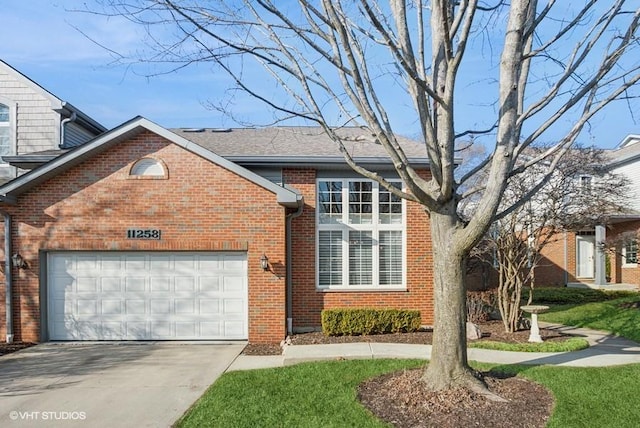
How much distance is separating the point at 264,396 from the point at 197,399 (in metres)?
0.93

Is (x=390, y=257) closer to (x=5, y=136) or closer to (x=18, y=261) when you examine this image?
(x=18, y=261)

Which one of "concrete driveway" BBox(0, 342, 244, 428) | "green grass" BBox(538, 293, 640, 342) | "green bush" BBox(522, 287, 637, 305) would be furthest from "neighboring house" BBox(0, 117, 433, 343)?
"green bush" BBox(522, 287, 637, 305)

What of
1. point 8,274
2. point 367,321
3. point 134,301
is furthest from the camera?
point 367,321

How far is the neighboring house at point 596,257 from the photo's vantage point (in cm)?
2144

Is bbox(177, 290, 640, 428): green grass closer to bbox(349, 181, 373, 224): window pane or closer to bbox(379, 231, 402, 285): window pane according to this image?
bbox(379, 231, 402, 285): window pane

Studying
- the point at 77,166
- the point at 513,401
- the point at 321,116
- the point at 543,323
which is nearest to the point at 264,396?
the point at 513,401

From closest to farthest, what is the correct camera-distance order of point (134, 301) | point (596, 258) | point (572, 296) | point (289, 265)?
1. point (134, 301)
2. point (289, 265)
3. point (572, 296)
4. point (596, 258)

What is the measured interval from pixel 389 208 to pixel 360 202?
2.42ft

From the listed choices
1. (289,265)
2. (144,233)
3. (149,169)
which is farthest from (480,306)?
(149,169)

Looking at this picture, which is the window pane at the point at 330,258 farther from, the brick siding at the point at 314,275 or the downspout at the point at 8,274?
the downspout at the point at 8,274

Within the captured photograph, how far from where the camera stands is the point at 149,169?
403 inches

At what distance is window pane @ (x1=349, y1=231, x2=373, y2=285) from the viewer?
11391 millimetres

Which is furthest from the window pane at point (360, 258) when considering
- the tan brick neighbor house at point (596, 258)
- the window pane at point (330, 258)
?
the tan brick neighbor house at point (596, 258)

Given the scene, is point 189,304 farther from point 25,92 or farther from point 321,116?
point 25,92
